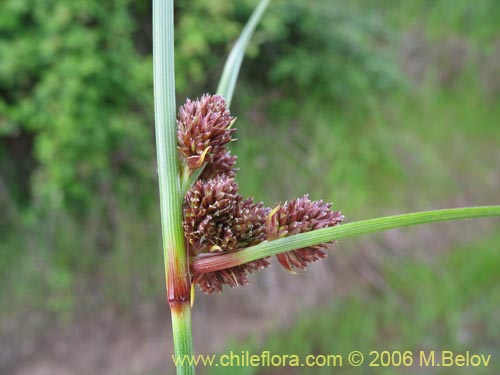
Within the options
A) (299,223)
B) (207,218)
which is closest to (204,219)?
(207,218)

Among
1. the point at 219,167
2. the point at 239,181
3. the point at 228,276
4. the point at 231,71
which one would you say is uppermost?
the point at 239,181

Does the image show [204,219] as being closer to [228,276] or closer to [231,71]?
[228,276]

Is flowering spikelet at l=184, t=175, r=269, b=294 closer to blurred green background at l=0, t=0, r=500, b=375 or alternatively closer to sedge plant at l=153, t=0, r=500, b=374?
sedge plant at l=153, t=0, r=500, b=374

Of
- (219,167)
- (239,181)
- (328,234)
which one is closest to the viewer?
(328,234)

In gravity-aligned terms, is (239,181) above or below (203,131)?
above

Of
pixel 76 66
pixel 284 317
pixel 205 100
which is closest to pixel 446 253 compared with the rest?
pixel 284 317

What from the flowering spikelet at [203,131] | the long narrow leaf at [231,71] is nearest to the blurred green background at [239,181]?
the long narrow leaf at [231,71]

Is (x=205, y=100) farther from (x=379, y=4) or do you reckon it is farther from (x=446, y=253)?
(x=379, y=4)
